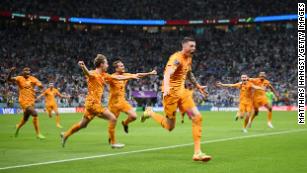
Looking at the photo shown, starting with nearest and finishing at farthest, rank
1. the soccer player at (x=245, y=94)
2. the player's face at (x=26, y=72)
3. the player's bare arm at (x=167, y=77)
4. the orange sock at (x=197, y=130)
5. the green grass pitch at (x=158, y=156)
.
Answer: the green grass pitch at (x=158, y=156), the player's bare arm at (x=167, y=77), the orange sock at (x=197, y=130), the player's face at (x=26, y=72), the soccer player at (x=245, y=94)

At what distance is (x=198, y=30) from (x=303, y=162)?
70.3m

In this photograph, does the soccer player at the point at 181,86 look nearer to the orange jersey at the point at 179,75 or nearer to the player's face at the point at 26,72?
the orange jersey at the point at 179,75

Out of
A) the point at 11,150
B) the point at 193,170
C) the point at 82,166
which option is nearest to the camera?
the point at 193,170

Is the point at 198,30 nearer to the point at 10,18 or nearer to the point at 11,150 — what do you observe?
the point at 10,18

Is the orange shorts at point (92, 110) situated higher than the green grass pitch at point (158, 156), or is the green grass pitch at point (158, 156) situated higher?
the orange shorts at point (92, 110)

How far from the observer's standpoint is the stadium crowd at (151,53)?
62.2m

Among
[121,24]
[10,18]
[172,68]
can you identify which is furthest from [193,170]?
[121,24]

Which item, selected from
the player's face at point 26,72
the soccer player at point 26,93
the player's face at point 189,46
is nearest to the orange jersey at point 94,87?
the player's face at point 189,46

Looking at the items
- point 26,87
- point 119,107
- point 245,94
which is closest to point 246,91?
point 245,94

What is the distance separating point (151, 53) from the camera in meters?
73.8

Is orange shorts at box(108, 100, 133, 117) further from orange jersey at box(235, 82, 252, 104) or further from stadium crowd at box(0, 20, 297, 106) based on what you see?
stadium crowd at box(0, 20, 297, 106)

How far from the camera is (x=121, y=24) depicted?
77688 mm

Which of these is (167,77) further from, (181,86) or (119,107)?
(119,107)

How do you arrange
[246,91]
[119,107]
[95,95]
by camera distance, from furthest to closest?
[246,91] < [119,107] < [95,95]
